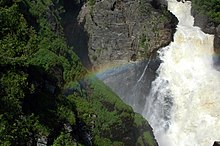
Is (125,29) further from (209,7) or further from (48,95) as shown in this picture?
(48,95)

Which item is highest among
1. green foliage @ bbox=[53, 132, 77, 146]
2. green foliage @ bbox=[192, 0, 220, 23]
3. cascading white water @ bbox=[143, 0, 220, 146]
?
green foliage @ bbox=[192, 0, 220, 23]

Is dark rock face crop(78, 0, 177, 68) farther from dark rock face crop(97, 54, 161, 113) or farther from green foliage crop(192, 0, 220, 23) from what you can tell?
green foliage crop(192, 0, 220, 23)

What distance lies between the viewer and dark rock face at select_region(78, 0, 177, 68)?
49688mm

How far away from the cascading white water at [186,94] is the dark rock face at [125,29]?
5.72ft

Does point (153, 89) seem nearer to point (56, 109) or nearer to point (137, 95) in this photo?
point (137, 95)

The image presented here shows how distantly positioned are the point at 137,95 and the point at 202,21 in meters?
12.0

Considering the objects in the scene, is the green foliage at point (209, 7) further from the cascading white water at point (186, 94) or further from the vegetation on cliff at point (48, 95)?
the vegetation on cliff at point (48, 95)

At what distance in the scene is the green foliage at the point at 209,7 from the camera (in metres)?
52.3

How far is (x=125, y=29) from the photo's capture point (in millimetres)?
50969

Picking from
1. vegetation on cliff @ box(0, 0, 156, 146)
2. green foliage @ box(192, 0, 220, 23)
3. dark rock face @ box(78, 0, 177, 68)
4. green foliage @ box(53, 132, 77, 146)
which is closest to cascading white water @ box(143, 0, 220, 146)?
dark rock face @ box(78, 0, 177, 68)

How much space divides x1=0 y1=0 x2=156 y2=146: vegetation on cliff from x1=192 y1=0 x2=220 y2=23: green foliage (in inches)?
741

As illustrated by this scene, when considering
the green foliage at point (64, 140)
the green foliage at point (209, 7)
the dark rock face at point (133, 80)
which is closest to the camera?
the green foliage at point (64, 140)

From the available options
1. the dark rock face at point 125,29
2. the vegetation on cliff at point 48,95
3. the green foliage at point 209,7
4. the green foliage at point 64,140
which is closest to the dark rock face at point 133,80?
the dark rock face at point 125,29

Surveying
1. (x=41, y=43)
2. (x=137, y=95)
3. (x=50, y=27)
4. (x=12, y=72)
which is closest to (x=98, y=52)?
(x=137, y=95)
